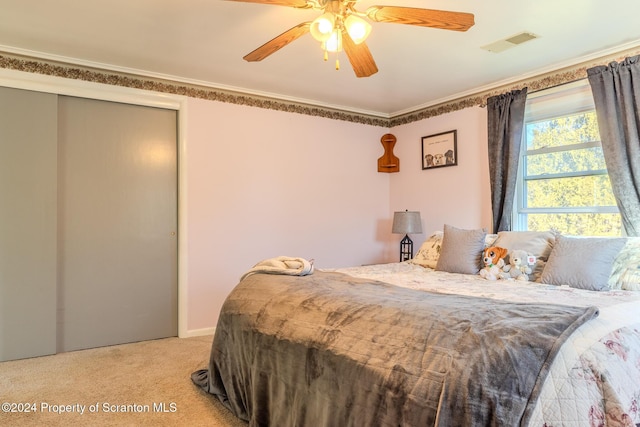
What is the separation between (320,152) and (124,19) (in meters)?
2.31

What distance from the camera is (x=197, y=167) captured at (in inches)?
147

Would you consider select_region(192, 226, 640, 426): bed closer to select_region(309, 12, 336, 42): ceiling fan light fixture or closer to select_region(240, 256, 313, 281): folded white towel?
select_region(240, 256, 313, 281): folded white towel

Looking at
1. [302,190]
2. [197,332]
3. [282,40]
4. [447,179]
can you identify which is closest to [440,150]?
[447,179]

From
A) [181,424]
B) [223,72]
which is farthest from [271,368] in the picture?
[223,72]

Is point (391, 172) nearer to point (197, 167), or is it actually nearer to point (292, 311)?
point (197, 167)

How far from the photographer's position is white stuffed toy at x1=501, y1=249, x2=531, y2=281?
2709 millimetres

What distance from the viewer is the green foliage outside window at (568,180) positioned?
3.13 meters

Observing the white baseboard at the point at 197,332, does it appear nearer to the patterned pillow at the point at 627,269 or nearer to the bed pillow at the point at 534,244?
the bed pillow at the point at 534,244

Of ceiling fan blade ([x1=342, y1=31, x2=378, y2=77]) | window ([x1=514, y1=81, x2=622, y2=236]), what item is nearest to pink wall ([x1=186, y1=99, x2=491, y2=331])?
window ([x1=514, y1=81, x2=622, y2=236])

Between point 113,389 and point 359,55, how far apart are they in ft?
8.01

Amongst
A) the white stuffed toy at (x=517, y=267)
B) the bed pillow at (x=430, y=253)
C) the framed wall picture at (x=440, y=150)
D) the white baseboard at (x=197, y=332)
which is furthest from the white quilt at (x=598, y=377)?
the white baseboard at (x=197, y=332)

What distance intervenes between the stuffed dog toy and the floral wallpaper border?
153 cm

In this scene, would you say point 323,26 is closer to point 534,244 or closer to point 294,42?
point 294,42

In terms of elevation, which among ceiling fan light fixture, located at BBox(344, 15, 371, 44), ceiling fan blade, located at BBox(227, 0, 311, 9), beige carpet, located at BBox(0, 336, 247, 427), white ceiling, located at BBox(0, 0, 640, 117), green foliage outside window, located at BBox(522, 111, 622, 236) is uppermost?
white ceiling, located at BBox(0, 0, 640, 117)
